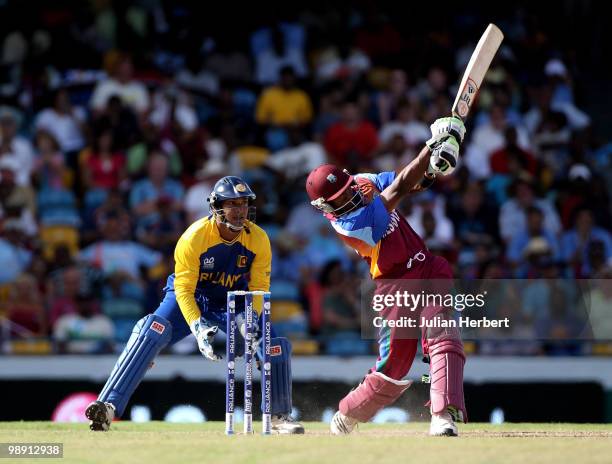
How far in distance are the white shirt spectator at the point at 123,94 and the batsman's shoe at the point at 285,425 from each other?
7.82 metres

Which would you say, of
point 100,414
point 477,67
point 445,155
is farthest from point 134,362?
point 477,67

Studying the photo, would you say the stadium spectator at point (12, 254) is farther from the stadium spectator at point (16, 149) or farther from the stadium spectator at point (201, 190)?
the stadium spectator at point (201, 190)

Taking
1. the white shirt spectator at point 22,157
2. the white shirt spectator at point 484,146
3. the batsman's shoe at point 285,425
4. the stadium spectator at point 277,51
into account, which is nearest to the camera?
the batsman's shoe at point 285,425

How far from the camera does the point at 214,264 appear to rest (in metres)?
9.85

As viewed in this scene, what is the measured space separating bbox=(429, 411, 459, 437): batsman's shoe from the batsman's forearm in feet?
5.24

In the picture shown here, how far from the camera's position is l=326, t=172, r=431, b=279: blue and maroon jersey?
30.3 feet

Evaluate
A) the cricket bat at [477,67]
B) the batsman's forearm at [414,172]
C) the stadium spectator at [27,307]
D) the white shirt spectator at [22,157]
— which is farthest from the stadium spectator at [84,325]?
the cricket bat at [477,67]

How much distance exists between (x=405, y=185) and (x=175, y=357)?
455cm

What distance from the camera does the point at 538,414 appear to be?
1277 centimetres

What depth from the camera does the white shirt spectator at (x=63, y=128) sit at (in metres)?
16.4

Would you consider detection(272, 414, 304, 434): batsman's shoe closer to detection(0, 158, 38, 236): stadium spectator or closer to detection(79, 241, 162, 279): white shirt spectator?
detection(79, 241, 162, 279): white shirt spectator

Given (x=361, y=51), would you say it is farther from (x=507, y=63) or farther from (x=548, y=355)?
(x=548, y=355)

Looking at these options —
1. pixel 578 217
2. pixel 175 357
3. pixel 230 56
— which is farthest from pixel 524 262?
pixel 230 56

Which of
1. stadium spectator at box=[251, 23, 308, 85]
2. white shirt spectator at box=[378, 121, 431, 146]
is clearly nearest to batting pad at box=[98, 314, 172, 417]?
white shirt spectator at box=[378, 121, 431, 146]
